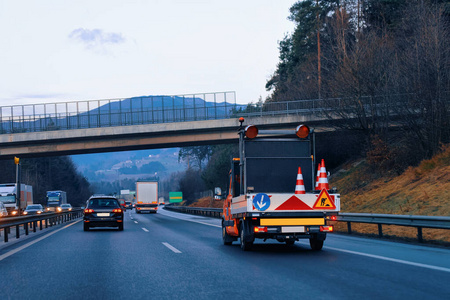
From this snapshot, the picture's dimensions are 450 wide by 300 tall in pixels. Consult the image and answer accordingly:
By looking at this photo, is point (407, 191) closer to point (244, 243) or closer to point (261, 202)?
point (244, 243)

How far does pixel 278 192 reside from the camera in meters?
13.3

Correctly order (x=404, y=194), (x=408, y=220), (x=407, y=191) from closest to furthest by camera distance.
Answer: (x=408, y=220) → (x=404, y=194) → (x=407, y=191)

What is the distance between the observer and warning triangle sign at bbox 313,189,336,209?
1218 centimetres

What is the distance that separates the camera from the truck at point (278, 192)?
1210 centimetres

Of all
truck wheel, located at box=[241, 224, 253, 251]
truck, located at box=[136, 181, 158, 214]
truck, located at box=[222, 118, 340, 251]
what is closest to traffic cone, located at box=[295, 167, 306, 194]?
truck, located at box=[222, 118, 340, 251]

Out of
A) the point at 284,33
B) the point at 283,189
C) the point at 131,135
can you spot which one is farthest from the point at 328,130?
the point at 284,33

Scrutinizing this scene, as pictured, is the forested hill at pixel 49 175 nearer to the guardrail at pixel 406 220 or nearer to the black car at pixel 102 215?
the black car at pixel 102 215

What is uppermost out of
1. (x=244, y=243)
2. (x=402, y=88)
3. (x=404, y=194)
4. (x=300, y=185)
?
(x=402, y=88)

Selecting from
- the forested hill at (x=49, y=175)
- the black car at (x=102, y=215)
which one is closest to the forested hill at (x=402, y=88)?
the black car at (x=102, y=215)

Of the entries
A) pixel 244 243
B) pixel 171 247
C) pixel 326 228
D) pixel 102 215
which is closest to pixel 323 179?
pixel 326 228

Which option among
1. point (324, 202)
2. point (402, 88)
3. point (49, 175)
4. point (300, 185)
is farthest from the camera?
point (49, 175)

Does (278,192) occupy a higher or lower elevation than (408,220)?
higher

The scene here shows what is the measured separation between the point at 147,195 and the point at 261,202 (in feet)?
162

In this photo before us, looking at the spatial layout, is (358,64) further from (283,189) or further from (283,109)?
(283,189)
